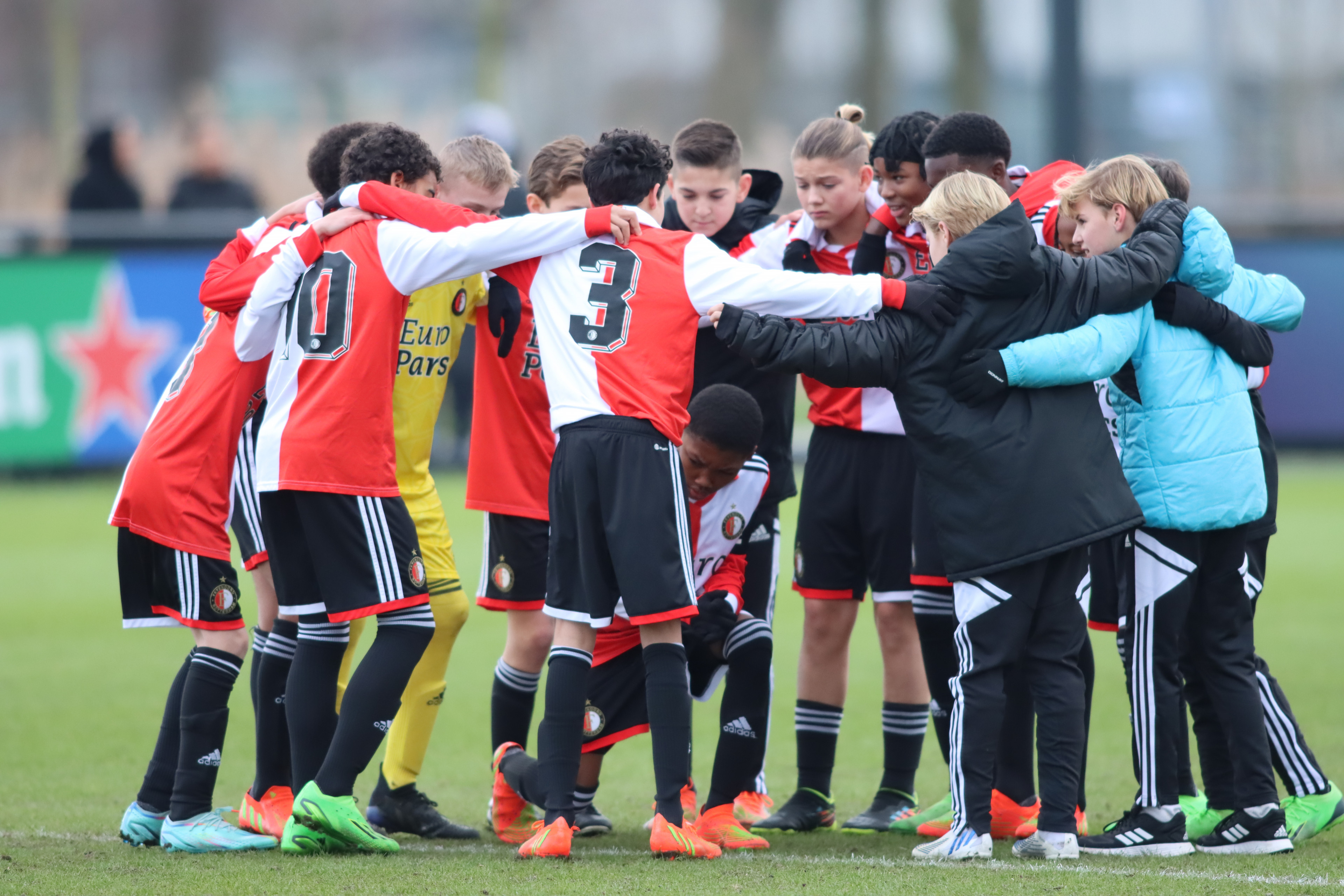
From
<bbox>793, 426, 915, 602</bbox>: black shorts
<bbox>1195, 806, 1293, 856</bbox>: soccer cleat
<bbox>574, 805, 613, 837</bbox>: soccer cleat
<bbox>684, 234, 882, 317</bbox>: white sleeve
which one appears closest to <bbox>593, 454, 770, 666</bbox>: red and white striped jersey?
<bbox>793, 426, 915, 602</bbox>: black shorts

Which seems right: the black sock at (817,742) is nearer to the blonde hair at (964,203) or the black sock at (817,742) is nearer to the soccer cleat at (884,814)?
the soccer cleat at (884,814)

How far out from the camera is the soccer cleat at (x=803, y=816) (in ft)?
17.2

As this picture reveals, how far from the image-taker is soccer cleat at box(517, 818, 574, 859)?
176 inches

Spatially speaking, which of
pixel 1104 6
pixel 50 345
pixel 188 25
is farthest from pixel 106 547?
pixel 188 25

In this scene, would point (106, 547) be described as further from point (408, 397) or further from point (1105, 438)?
point (1105, 438)

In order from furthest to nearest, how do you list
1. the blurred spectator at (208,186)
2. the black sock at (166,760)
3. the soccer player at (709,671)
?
1. the blurred spectator at (208,186)
2. the soccer player at (709,671)
3. the black sock at (166,760)

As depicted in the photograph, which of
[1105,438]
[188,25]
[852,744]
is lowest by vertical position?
[852,744]

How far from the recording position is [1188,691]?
4.92 metres

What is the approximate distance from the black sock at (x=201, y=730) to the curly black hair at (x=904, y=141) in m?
2.68

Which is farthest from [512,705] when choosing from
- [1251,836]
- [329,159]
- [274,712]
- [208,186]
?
[208,186]

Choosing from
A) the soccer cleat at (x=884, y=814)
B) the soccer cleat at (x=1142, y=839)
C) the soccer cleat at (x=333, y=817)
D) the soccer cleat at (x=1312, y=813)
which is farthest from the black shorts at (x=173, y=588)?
the soccer cleat at (x=1312, y=813)

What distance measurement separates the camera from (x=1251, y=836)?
465cm

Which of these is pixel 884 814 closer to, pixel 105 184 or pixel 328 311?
pixel 328 311

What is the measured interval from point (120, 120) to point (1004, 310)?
70.2 ft
